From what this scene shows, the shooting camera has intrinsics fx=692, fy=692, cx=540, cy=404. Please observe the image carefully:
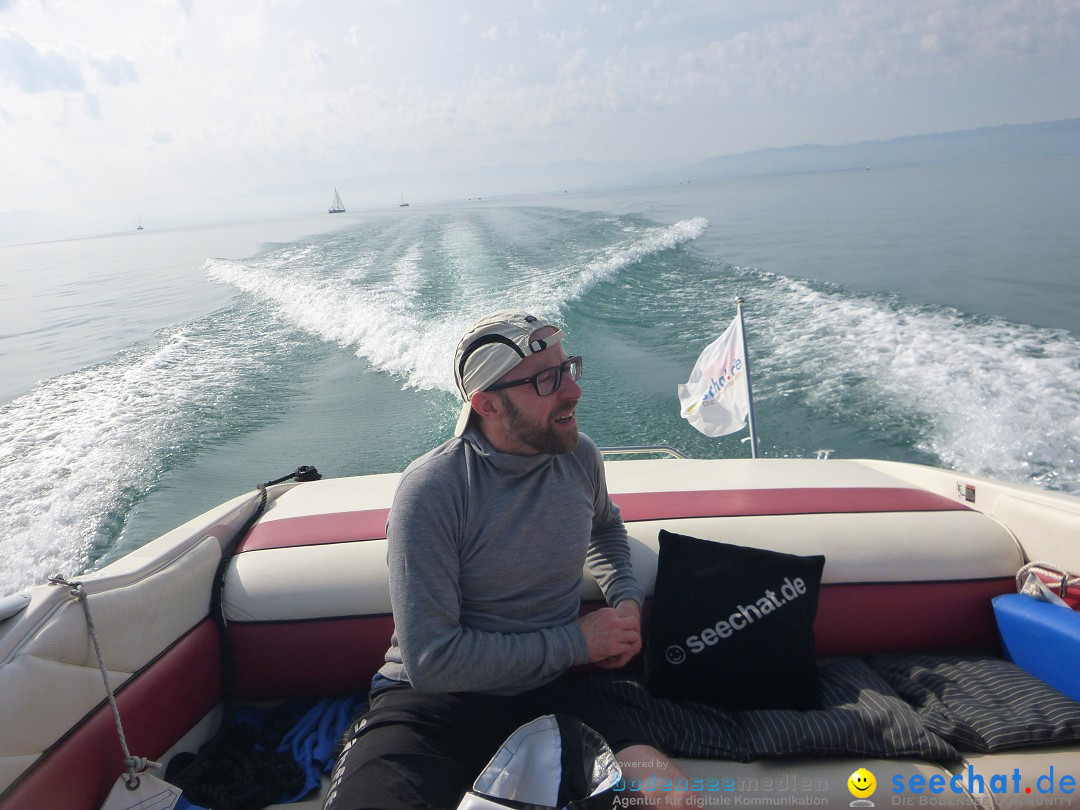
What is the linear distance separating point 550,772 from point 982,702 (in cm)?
113

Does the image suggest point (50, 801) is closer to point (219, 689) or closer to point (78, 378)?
point (219, 689)

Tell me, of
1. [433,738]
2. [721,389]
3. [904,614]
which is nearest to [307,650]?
[433,738]

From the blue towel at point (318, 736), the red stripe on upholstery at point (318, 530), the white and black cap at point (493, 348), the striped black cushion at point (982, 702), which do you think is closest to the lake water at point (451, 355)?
the red stripe on upholstery at point (318, 530)

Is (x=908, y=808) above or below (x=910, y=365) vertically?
above

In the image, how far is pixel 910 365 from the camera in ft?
18.4

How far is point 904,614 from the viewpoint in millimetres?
1934

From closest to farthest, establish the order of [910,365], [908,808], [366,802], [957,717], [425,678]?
1. [366,802]
2. [425,678]
3. [908,808]
4. [957,717]
5. [910,365]

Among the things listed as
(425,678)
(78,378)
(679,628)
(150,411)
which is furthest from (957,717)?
(78,378)

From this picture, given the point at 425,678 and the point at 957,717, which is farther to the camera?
the point at 957,717

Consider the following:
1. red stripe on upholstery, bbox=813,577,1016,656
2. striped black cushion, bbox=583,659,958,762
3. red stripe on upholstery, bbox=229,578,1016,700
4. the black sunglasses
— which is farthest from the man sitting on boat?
red stripe on upholstery, bbox=813,577,1016,656

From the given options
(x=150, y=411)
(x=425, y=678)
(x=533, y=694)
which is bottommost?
(x=150, y=411)

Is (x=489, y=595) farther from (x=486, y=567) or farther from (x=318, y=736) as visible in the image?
(x=318, y=736)

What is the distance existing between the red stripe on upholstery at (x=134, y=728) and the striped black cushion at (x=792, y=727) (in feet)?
3.28

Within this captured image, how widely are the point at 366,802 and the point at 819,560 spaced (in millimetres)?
1246
